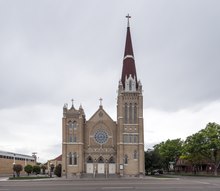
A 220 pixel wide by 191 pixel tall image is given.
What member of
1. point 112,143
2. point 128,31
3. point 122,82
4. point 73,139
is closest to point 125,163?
point 112,143

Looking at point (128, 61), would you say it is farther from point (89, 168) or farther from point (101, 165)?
point (89, 168)

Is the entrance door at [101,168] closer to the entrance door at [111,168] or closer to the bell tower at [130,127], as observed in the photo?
the entrance door at [111,168]

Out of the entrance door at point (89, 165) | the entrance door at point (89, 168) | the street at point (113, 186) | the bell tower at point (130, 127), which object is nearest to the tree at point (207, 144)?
the bell tower at point (130, 127)

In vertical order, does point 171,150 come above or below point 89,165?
above

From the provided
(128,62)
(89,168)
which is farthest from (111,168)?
(128,62)

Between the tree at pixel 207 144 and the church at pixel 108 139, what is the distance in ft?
40.4

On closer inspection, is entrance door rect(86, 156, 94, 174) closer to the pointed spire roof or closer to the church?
the church

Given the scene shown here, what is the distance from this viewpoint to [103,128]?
82625mm

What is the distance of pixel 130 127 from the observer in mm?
80562

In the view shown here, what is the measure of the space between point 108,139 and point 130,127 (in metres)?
5.43

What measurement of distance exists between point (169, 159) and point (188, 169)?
7.12 m

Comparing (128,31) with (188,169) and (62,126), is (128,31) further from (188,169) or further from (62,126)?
(188,169)

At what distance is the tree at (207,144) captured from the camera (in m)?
81.1

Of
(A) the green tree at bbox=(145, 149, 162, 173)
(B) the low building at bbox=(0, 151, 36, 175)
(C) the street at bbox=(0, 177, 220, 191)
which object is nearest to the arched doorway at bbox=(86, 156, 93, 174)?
(A) the green tree at bbox=(145, 149, 162, 173)
